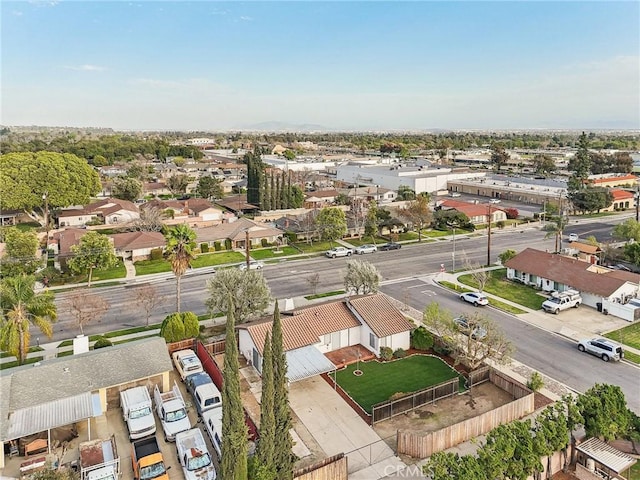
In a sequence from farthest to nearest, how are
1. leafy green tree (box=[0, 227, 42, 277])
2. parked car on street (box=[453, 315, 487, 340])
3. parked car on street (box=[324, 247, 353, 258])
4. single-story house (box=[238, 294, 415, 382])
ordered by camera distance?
parked car on street (box=[324, 247, 353, 258]) → leafy green tree (box=[0, 227, 42, 277]) → single-story house (box=[238, 294, 415, 382]) → parked car on street (box=[453, 315, 487, 340])

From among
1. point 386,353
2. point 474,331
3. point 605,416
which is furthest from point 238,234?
point 605,416

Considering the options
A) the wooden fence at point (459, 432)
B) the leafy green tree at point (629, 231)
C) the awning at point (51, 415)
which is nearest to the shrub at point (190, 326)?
the awning at point (51, 415)

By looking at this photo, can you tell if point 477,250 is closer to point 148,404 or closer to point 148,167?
point 148,404

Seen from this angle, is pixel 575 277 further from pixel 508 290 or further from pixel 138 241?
pixel 138 241

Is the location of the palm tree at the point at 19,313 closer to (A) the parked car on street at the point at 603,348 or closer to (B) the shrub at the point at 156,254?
(B) the shrub at the point at 156,254

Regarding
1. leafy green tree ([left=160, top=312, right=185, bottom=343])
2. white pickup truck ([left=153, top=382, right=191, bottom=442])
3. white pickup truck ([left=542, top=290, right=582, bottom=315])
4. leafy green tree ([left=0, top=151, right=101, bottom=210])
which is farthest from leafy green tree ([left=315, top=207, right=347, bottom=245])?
leafy green tree ([left=0, top=151, right=101, bottom=210])

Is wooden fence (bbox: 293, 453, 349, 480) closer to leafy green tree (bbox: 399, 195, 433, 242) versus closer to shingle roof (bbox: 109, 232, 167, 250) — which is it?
shingle roof (bbox: 109, 232, 167, 250)

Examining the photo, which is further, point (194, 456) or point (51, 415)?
point (51, 415)
